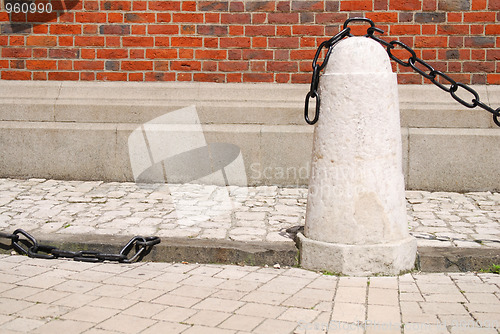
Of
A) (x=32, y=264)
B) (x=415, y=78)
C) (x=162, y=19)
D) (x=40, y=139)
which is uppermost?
(x=162, y=19)

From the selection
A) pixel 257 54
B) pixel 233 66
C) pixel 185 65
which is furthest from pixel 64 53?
pixel 257 54

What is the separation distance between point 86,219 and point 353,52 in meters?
2.50

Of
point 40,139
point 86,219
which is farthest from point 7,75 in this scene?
point 86,219

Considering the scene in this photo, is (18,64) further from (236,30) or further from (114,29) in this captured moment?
(236,30)

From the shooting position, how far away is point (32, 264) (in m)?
3.88

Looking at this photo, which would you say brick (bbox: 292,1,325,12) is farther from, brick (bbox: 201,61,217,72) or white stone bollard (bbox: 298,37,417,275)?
white stone bollard (bbox: 298,37,417,275)

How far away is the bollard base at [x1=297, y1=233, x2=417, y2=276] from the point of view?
11.9 ft

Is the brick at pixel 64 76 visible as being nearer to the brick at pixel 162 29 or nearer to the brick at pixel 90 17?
the brick at pixel 90 17

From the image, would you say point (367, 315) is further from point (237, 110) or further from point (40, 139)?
point (40, 139)

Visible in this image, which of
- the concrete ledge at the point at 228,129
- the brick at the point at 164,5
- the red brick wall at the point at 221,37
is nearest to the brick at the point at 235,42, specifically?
the red brick wall at the point at 221,37

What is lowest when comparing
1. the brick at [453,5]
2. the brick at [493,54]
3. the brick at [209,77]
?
the brick at [209,77]

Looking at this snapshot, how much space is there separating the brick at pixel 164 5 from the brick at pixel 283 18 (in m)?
0.94

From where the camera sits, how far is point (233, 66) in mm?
6191

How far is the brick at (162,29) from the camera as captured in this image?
20.4ft
